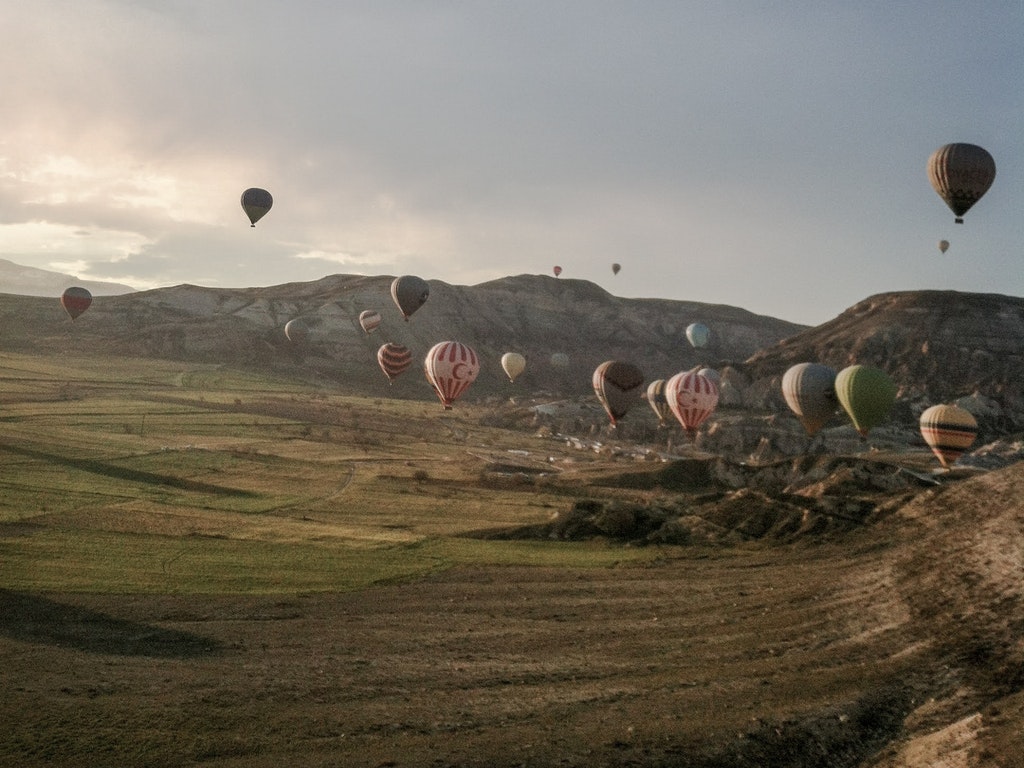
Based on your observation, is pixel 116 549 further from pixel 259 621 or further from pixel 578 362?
pixel 578 362

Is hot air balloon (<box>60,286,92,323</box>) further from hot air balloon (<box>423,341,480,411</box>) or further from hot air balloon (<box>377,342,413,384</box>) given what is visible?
hot air balloon (<box>423,341,480,411</box>)

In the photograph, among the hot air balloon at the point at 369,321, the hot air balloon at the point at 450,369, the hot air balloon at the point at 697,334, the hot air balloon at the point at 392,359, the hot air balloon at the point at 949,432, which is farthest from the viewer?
the hot air balloon at the point at 697,334

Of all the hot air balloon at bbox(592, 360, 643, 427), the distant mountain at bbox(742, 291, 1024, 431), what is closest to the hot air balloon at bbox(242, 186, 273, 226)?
the hot air balloon at bbox(592, 360, 643, 427)

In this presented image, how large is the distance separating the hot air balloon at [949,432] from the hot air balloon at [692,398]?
13295 mm

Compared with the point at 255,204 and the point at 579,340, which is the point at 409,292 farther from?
the point at 579,340

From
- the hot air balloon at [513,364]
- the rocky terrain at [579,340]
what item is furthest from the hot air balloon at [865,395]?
the hot air balloon at [513,364]

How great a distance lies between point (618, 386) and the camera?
61625 mm

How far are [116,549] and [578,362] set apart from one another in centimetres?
13224

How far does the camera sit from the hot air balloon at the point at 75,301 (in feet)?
396

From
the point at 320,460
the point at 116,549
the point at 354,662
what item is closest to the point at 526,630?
the point at 354,662

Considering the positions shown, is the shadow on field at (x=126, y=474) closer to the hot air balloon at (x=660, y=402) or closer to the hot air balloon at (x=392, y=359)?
the hot air balloon at (x=660, y=402)

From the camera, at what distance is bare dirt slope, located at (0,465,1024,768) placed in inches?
528

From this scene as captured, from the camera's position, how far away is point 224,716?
14.3m

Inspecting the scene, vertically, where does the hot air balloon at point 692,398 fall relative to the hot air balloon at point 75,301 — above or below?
below
